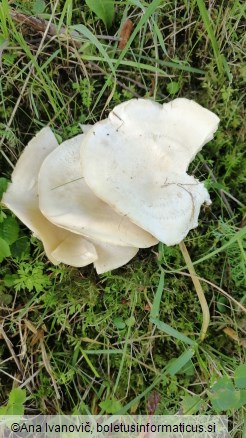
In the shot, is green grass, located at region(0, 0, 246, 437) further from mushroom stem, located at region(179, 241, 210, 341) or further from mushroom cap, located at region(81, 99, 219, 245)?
mushroom cap, located at region(81, 99, 219, 245)

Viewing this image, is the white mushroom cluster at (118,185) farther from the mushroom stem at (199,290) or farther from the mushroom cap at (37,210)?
the mushroom stem at (199,290)

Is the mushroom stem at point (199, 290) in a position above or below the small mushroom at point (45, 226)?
below

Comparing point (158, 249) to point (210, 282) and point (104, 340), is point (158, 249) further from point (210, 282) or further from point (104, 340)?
point (104, 340)

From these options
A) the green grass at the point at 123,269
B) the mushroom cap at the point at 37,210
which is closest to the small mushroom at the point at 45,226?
the mushroom cap at the point at 37,210

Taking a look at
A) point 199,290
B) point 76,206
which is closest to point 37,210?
point 76,206

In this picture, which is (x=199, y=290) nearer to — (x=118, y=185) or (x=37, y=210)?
(x=118, y=185)

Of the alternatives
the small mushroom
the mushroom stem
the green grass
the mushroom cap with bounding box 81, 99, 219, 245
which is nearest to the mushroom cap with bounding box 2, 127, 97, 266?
the small mushroom

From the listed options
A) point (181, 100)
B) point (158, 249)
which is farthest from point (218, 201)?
point (181, 100)

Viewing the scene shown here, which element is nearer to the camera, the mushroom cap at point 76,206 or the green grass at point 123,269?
the mushroom cap at point 76,206
